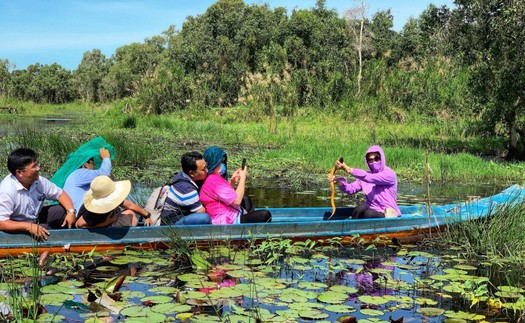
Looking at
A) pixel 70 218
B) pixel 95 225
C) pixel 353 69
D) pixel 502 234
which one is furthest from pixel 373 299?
pixel 353 69

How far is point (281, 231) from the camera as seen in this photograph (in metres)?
6.64

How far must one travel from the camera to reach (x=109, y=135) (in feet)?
43.5

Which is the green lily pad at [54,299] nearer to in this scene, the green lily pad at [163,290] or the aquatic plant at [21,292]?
the aquatic plant at [21,292]

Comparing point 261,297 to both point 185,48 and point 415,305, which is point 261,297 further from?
point 185,48

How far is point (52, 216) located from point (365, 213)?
3.61 metres

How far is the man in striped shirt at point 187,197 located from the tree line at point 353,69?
9444 mm

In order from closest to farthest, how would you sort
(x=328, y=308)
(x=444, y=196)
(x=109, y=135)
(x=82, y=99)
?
1. (x=328, y=308)
2. (x=444, y=196)
3. (x=109, y=135)
4. (x=82, y=99)

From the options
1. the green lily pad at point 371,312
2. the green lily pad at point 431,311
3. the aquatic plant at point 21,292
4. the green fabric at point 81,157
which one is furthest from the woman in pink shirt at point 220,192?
the green lily pad at point 431,311

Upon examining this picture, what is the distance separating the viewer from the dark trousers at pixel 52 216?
6238mm

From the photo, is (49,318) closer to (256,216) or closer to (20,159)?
(20,159)

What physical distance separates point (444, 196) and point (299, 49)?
992 inches

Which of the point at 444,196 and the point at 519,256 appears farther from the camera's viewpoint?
the point at 444,196

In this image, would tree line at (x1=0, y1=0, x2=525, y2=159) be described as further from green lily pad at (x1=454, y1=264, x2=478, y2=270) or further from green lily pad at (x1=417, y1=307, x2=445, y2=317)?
green lily pad at (x1=417, y1=307, x2=445, y2=317)

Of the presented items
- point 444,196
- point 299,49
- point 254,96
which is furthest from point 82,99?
point 444,196
